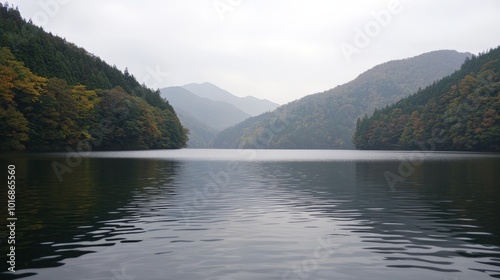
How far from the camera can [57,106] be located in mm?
115812

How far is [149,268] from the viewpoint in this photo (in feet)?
46.5

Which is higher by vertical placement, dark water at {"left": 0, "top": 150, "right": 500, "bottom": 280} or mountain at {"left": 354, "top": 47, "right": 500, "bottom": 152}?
mountain at {"left": 354, "top": 47, "right": 500, "bottom": 152}

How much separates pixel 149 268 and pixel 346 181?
114 feet

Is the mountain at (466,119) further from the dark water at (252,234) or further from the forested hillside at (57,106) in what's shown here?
the dark water at (252,234)

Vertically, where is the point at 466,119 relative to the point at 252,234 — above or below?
above

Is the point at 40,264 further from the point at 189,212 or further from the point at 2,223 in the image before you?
the point at 189,212

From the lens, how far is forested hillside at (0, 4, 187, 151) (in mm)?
99744

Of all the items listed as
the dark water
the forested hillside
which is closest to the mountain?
the forested hillside

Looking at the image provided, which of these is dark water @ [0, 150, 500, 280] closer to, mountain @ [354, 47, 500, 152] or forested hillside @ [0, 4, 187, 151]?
forested hillside @ [0, 4, 187, 151]

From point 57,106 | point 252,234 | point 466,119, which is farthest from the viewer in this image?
point 466,119

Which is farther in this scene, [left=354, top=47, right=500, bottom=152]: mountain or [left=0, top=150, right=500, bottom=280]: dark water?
[left=354, top=47, right=500, bottom=152]: mountain

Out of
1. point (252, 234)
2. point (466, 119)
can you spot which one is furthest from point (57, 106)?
point (466, 119)

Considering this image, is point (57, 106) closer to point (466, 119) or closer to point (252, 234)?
point (252, 234)

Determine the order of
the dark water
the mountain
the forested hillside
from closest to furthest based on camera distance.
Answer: the dark water
the forested hillside
the mountain
